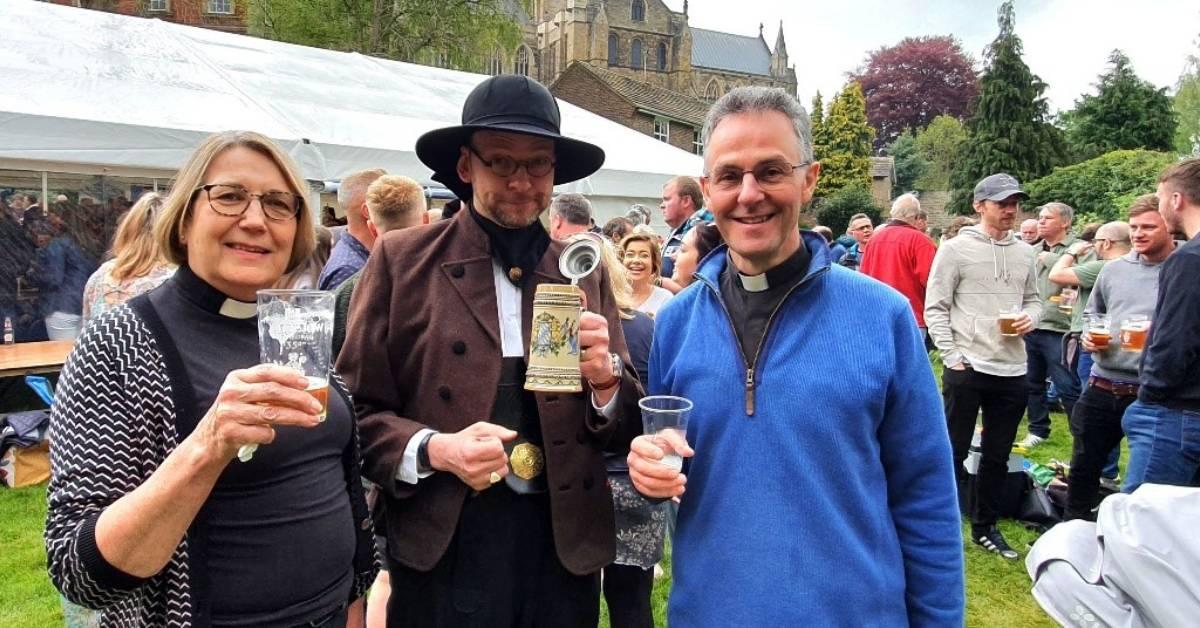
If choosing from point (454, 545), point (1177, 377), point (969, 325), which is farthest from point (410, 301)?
point (969, 325)

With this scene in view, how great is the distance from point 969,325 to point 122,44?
1064 cm

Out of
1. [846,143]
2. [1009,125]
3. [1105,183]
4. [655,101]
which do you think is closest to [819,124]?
[846,143]

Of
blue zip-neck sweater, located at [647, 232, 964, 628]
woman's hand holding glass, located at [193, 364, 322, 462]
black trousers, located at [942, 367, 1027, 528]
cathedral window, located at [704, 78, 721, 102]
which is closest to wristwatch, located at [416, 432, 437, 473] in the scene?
woman's hand holding glass, located at [193, 364, 322, 462]

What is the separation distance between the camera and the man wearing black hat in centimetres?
199

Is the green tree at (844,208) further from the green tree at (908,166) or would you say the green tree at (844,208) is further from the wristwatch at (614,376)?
the wristwatch at (614,376)

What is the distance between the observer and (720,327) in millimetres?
1820

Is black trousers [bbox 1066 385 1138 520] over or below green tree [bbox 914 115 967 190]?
below

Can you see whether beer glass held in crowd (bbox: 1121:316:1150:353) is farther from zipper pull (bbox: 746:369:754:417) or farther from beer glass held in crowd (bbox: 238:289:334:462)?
beer glass held in crowd (bbox: 238:289:334:462)

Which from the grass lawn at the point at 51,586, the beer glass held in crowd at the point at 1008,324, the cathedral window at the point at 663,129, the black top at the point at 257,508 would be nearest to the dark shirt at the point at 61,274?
the grass lawn at the point at 51,586

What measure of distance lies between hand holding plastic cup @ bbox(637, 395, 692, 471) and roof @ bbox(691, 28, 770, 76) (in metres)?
75.1

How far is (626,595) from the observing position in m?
Answer: 3.31

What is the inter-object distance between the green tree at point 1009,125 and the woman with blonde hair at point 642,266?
32516 millimetres

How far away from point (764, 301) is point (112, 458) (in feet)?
4.85

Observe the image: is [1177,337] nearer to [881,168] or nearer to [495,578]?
[495,578]
